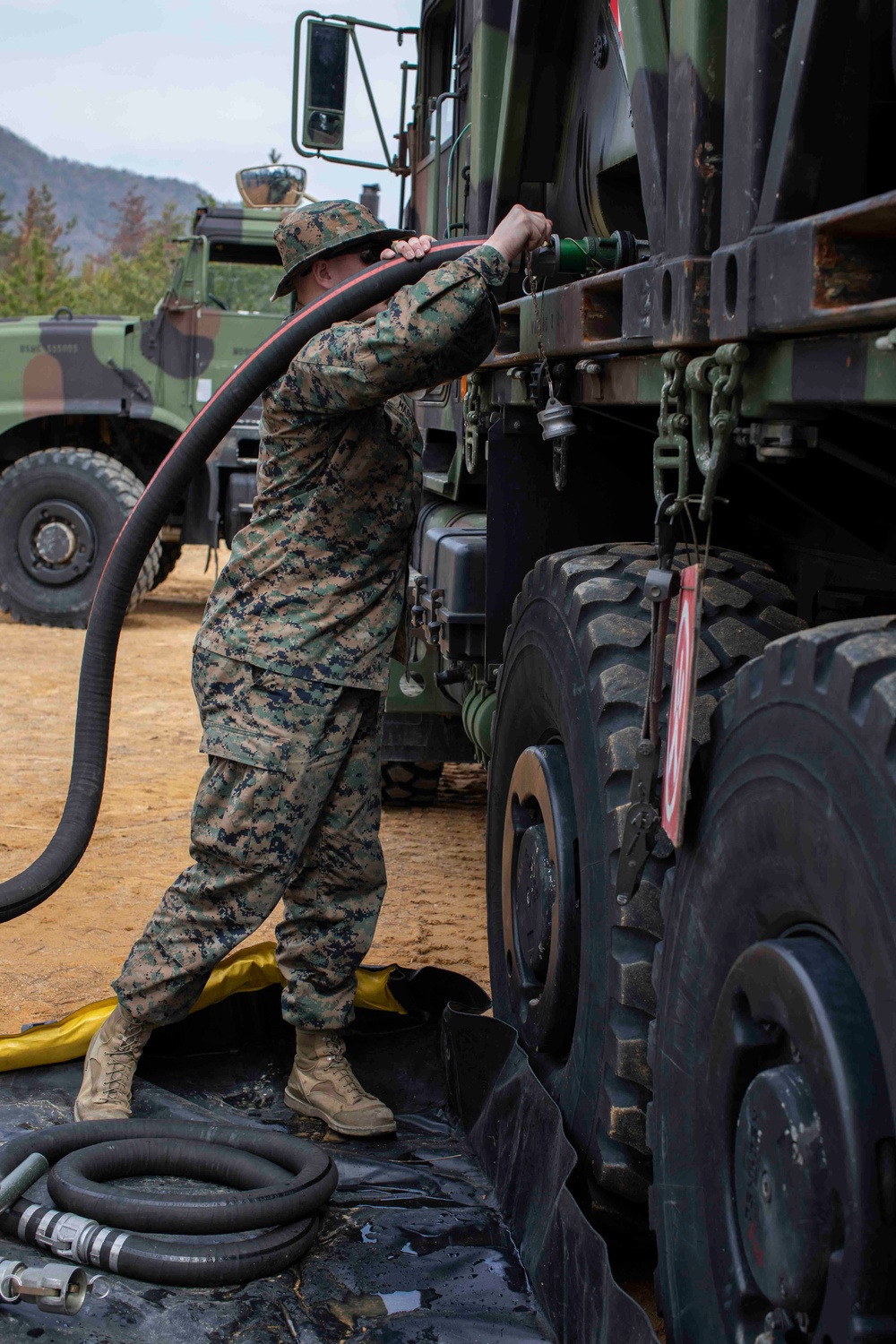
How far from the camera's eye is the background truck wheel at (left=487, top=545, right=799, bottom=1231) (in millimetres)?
1983

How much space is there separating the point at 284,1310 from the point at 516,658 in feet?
3.84

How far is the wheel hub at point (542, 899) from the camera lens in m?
2.32

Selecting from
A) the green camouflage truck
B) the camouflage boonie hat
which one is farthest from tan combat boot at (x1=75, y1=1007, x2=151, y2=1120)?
the green camouflage truck

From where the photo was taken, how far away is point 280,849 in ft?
9.68

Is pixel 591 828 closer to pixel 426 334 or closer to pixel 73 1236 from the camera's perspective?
pixel 426 334

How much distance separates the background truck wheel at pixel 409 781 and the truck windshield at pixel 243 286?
6651 mm

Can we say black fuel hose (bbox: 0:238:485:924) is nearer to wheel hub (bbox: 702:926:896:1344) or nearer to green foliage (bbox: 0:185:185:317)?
wheel hub (bbox: 702:926:896:1344)

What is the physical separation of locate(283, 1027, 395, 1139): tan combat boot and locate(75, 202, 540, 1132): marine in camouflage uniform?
6 cm

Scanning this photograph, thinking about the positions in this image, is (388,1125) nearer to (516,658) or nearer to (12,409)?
(516,658)

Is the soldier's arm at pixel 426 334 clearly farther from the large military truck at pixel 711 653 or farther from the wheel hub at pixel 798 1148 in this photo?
the wheel hub at pixel 798 1148

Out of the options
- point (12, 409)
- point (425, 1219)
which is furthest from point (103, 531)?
point (425, 1219)

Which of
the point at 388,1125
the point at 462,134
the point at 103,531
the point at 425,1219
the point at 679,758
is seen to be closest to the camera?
the point at 679,758

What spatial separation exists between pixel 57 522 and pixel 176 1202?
364 inches

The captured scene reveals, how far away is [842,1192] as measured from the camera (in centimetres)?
132
